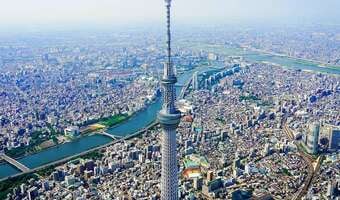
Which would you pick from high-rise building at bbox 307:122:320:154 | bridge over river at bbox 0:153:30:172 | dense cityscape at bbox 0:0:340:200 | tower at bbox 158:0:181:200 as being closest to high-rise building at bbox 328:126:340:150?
dense cityscape at bbox 0:0:340:200

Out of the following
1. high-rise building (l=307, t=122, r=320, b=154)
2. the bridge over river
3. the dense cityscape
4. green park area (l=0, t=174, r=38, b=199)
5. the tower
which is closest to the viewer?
the tower

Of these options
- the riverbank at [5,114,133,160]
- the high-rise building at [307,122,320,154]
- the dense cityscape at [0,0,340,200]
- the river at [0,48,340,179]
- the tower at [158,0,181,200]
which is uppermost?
the tower at [158,0,181,200]

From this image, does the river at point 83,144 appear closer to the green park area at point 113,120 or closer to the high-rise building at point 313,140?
the green park area at point 113,120

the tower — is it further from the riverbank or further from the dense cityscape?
the riverbank

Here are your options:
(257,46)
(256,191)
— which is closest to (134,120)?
(256,191)

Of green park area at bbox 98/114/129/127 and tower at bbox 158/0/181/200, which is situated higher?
tower at bbox 158/0/181/200

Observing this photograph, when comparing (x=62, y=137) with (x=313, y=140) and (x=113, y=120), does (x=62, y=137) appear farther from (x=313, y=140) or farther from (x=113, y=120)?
(x=313, y=140)

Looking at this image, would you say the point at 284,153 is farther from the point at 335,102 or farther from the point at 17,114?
the point at 17,114
